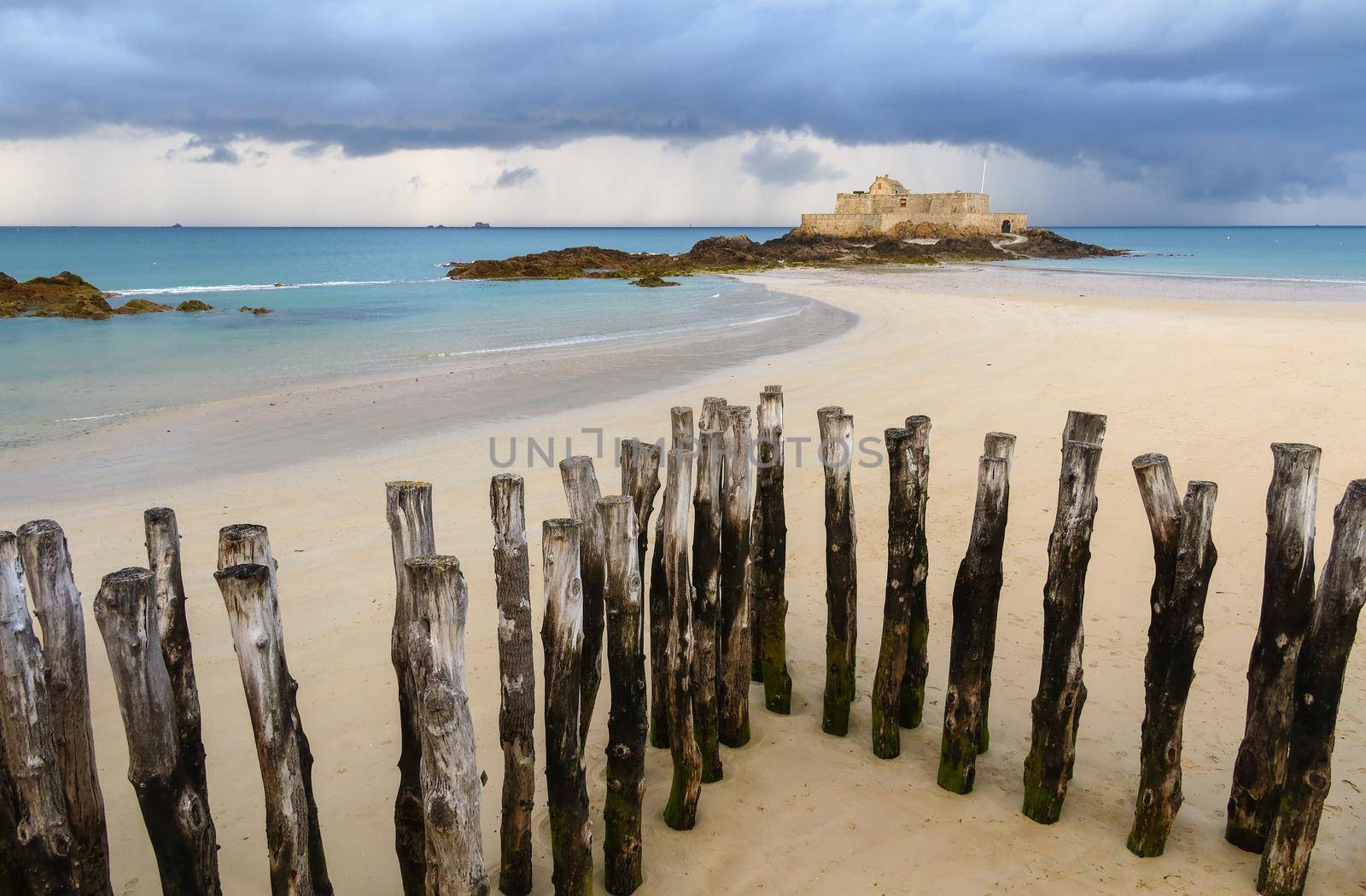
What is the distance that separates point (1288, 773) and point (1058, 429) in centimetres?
680

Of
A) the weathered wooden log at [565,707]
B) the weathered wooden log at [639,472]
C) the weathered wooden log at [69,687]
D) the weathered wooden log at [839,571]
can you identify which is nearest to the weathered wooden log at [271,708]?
the weathered wooden log at [69,687]

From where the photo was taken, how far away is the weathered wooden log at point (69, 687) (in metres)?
2.79

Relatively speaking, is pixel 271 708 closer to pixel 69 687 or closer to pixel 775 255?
pixel 69 687

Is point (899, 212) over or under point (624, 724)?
over

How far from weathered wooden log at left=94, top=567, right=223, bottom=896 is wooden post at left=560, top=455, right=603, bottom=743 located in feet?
4.15

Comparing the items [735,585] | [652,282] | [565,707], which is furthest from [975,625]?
[652,282]

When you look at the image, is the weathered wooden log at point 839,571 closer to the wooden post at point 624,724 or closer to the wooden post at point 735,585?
the wooden post at point 735,585

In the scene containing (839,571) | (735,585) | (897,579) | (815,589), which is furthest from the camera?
(815,589)

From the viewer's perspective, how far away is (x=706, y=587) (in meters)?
4.00

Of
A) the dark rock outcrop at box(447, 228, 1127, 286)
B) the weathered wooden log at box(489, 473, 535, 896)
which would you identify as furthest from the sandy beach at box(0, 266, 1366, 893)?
the dark rock outcrop at box(447, 228, 1127, 286)

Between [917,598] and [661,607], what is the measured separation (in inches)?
48.4

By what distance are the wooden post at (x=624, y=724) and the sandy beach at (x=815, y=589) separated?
0.17m

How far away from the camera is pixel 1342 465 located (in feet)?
26.4

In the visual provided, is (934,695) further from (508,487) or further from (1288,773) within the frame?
(508,487)
